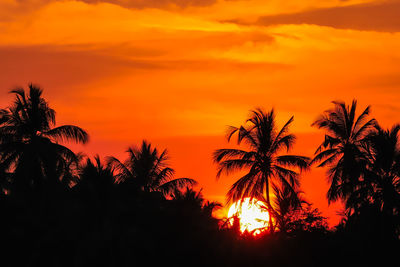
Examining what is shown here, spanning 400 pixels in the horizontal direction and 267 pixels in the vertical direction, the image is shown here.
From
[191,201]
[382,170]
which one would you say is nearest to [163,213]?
[191,201]

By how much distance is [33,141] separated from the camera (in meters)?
47.8

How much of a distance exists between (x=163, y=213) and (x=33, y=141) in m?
13.7

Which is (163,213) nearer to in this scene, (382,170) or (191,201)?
(191,201)

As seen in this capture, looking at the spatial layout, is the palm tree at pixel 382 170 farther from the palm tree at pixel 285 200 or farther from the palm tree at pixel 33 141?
the palm tree at pixel 33 141

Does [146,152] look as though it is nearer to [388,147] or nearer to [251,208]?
[251,208]

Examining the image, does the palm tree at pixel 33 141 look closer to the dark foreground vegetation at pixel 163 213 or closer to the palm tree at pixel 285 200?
A: the dark foreground vegetation at pixel 163 213

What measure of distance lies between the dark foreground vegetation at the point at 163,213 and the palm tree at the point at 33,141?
7 cm

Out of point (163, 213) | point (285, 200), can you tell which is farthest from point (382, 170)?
point (163, 213)

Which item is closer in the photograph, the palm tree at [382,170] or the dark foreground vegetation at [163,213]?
the dark foreground vegetation at [163,213]

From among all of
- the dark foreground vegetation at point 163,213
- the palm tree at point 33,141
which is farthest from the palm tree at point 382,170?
the palm tree at point 33,141

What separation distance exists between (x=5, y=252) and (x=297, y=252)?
592 inches

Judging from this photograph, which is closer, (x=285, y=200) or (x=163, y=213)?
(x=163, y=213)

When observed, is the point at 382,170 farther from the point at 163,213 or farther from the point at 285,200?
the point at 163,213

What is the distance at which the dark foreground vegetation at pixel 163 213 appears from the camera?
34688mm
